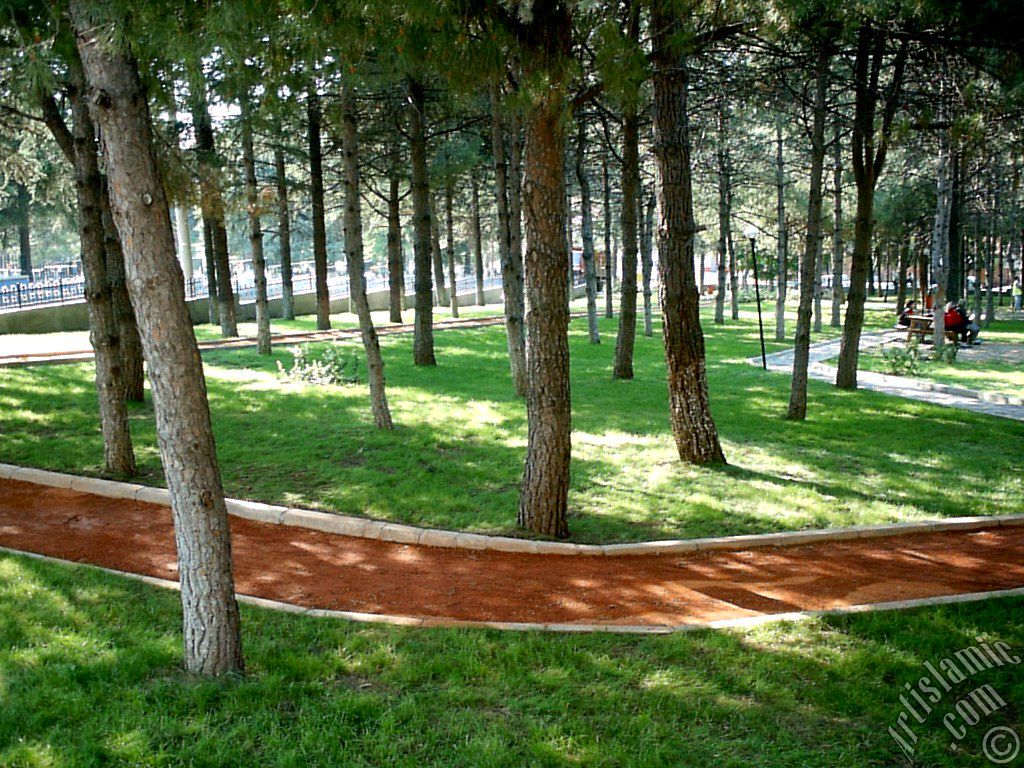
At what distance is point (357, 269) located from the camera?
1089 centimetres

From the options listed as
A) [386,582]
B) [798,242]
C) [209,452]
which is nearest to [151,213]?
[209,452]

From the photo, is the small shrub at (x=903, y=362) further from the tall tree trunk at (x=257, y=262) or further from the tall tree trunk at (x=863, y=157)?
the tall tree trunk at (x=257, y=262)

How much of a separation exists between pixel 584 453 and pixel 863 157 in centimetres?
786

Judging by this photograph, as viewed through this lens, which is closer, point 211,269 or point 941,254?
point 941,254

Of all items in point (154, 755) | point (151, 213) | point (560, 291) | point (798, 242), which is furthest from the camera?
point (798, 242)

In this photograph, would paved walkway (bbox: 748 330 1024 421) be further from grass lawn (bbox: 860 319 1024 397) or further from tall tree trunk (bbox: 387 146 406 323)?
tall tree trunk (bbox: 387 146 406 323)

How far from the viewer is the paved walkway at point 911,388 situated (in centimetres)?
1327

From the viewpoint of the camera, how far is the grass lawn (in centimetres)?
1534

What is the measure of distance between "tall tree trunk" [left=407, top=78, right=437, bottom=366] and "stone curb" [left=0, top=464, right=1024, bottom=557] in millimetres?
8316

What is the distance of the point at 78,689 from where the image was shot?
13.5 feet

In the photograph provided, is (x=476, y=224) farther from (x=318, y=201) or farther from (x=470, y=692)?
(x=470, y=692)

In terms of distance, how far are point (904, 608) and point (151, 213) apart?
16.3ft

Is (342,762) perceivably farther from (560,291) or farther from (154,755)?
(560,291)

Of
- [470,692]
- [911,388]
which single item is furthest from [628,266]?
[470,692]
